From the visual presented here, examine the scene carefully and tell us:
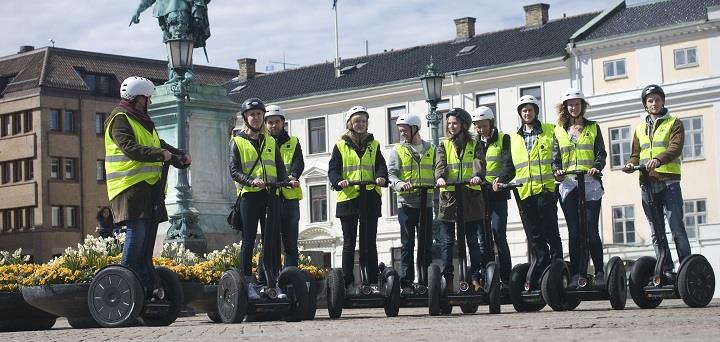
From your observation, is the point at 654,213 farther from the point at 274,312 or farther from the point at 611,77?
the point at 611,77

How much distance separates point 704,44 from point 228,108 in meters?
32.5

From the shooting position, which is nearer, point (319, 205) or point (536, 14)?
point (536, 14)

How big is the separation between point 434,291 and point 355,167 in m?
1.70

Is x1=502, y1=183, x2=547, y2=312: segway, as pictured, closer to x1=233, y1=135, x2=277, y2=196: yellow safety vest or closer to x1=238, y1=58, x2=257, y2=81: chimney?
x1=233, y1=135, x2=277, y2=196: yellow safety vest

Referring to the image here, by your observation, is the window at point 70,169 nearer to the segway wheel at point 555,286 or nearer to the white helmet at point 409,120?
the white helmet at point 409,120

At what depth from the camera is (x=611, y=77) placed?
55969 mm

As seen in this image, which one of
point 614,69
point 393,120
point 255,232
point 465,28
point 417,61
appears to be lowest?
point 255,232

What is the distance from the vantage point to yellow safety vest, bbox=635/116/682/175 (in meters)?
15.2

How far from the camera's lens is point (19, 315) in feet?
51.0

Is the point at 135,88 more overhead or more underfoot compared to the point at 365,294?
more overhead

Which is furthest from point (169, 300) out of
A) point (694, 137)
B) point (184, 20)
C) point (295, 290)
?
point (694, 137)

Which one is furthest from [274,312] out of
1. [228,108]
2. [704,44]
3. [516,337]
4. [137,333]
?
[704,44]

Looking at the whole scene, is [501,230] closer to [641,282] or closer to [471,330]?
[641,282]

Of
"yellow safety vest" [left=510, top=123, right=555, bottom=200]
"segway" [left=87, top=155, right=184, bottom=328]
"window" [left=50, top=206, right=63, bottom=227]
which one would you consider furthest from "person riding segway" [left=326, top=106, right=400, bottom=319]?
"window" [left=50, top=206, right=63, bottom=227]
